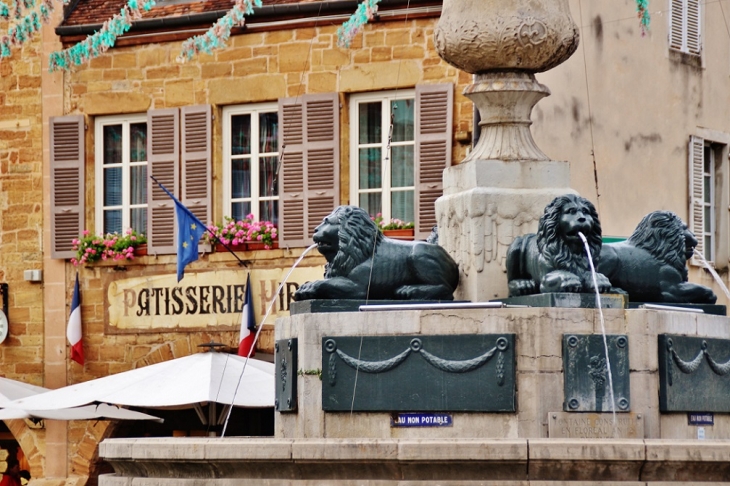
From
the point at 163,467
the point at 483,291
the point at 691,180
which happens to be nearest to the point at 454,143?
the point at 691,180

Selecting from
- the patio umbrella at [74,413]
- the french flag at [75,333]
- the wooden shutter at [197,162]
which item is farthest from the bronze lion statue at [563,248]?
the french flag at [75,333]

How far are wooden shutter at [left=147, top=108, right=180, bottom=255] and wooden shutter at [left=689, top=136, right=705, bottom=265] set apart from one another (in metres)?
6.19

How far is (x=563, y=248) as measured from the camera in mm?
10875

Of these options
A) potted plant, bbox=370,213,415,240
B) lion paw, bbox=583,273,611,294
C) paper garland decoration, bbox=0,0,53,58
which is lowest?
lion paw, bbox=583,273,611,294

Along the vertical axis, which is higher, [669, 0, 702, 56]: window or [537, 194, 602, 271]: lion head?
[669, 0, 702, 56]: window

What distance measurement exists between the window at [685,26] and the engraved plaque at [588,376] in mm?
14808

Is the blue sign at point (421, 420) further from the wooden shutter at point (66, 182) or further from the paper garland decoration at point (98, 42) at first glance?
the wooden shutter at point (66, 182)

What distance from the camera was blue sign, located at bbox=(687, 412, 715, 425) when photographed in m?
10.8

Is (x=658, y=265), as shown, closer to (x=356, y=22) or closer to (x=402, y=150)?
(x=356, y=22)

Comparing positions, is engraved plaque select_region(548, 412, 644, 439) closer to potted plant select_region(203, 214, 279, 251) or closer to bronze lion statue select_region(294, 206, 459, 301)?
bronze lion statue select_region(294, 206, 459, 301)

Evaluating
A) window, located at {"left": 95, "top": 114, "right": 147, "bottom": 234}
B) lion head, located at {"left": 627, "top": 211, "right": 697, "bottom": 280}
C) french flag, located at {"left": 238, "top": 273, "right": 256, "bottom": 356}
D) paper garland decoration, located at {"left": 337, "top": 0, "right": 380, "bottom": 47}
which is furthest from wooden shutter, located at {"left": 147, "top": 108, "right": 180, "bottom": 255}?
lion head, located at {"left": 627, "top": 211, "right": 697, "bottom": 280}

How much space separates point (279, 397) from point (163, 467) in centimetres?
116

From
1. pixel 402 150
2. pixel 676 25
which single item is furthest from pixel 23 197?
pixel 676 25

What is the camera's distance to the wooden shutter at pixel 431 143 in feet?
73.4
